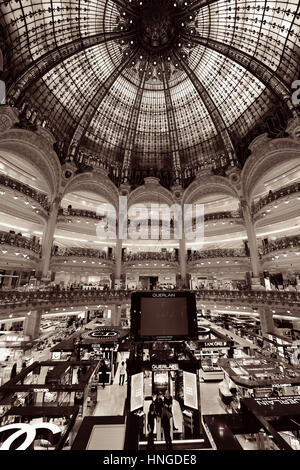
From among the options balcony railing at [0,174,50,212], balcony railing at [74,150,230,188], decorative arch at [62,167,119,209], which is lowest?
balcony railing at [0,174,50,212]

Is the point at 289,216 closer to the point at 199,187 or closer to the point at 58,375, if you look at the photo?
the point at 199,187

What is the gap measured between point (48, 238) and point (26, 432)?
2578cm

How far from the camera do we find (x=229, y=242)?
39312 mm

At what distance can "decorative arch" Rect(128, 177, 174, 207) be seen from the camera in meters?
38.8

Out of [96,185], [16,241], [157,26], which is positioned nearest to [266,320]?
[16,241]

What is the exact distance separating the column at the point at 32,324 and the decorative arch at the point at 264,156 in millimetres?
31205

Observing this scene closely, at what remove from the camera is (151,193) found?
1558 inches

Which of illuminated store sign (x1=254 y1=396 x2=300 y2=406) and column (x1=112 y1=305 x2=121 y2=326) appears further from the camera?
column (x1=112 y1=305 x2=121 y2=326)

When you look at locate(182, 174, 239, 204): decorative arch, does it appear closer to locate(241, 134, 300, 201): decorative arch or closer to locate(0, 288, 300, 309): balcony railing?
locate(241, 134, 300, 201): decorative arch

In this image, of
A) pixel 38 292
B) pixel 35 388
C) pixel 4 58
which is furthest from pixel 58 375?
pixel 4 58

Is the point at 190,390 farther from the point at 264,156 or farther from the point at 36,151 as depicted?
the point at 36,151

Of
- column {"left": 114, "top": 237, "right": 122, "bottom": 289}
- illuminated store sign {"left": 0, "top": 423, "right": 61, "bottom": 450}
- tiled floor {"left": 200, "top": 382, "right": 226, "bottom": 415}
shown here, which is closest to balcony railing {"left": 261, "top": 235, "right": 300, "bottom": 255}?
tiled floor {"left": 200, "top": 382, "right": 226, "bottom": 415}

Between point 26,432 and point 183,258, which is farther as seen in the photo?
point 183,258

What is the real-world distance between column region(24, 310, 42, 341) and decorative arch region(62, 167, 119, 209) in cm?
1669
